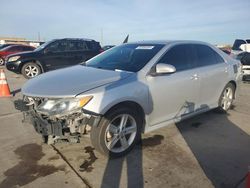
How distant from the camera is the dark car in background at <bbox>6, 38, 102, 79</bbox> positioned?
11.1 meters

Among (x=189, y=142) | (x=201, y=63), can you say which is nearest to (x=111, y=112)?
(x=189, y=142)

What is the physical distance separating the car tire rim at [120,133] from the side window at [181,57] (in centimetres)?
113

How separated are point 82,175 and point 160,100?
64.4 inches

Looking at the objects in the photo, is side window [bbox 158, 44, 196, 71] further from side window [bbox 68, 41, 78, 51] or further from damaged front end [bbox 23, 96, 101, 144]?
side window [bbox 68, 41, 78, 51]

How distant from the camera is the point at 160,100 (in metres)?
4.11

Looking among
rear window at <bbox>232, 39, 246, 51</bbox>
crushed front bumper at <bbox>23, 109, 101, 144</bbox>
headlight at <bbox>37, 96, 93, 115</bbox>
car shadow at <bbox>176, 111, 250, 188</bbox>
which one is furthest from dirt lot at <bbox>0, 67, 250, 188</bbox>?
rear window at <bbox>232, 39, 246, 51</bbox>

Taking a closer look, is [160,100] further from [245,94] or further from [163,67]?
[245,94]

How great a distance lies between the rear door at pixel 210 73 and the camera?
4.98 metres

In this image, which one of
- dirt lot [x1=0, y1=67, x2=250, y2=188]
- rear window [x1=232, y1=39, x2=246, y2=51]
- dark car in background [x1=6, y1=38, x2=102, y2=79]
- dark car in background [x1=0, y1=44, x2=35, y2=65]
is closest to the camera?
dirt lot [x1=0, y1=67, x2=250, y2=188]

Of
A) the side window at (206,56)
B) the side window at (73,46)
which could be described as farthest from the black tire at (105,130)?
the side window at (73,46)

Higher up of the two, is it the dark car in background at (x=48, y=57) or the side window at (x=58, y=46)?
the side window at (x=58, y=46)

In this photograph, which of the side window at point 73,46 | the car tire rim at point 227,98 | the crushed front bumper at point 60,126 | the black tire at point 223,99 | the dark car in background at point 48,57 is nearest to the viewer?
the crushed front bumper at point 60,126

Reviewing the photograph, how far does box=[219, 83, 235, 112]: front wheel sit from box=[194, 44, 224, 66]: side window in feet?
2.24

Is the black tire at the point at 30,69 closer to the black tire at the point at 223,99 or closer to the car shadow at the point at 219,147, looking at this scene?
the car shadow at the point at 219,147
